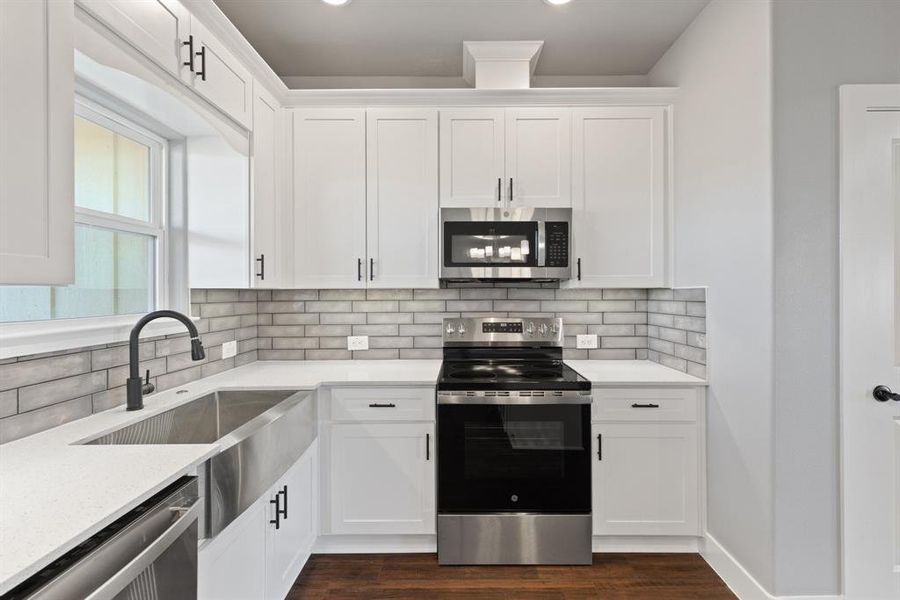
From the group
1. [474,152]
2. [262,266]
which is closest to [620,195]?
[474,152]

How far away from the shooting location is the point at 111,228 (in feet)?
6.54

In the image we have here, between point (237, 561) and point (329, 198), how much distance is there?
1874 millimetres

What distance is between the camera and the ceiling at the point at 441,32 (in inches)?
94.3

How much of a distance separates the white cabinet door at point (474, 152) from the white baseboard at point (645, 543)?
1877 millimetres

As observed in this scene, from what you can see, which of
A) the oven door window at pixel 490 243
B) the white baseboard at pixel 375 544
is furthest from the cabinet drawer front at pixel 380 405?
the oven door window at pixel 490 243

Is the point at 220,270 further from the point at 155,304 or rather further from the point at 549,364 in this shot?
the point at 549,364

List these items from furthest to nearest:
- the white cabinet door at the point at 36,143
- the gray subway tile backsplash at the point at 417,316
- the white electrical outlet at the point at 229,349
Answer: the gray subway tile backsplash at the point at 417,316 → the white electrical outlet at the point at 229,349 → the white cabinet door at the point at 36,143

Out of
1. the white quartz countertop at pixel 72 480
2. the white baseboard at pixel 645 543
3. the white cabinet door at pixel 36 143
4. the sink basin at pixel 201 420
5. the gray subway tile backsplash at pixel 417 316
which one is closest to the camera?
the white quartz countertop at pixel 72 480

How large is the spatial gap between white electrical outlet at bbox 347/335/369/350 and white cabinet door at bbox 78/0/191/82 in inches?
66.1

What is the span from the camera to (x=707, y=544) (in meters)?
2.41

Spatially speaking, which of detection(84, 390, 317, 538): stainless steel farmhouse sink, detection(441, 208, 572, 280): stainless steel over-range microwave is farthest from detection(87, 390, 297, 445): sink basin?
detection(441, 208, 572, 280): stainless steel over-range microwave

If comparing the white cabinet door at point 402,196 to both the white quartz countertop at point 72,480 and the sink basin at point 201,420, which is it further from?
the white quartz countertop at point 72,480

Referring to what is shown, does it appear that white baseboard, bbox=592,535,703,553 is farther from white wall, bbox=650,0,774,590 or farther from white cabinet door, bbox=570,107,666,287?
white cabinet door, bbox=570,107,666,287

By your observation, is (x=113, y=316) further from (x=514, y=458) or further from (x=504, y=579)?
(x=504, y=579)
